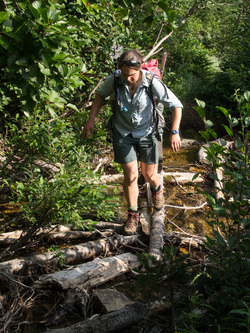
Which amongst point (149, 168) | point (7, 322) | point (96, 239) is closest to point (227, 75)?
point (149, 168)

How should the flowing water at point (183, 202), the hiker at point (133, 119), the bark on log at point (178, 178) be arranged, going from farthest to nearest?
the bark on log at point (178, 178), the flowing water at point (183, 202), the hiker at point (133, 119)

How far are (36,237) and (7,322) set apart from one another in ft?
4.33

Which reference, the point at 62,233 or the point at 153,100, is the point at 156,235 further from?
the point at 153,100

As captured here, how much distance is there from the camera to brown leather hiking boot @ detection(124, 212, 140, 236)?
407 cm

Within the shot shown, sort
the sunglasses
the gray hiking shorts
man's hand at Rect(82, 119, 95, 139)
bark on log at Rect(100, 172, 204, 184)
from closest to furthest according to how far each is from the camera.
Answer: the sunglasses
the gray hiking shorts
man's hand at Rect(82, 119, 95, 139)
bark on log at Rect(100, 172, 204, 184)

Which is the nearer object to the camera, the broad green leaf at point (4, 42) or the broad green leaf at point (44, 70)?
the broad green leaf at point (4, 42)

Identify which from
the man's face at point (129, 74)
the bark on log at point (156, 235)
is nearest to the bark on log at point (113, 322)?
the bark on log at point (156, 235)

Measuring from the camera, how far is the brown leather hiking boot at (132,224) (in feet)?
13.4

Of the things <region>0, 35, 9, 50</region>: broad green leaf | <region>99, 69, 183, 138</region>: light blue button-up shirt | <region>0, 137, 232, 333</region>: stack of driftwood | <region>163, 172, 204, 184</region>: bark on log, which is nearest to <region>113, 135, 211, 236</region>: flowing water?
<region>163, 172, 204, 184</region>: bark on log

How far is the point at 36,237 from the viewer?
379 cm

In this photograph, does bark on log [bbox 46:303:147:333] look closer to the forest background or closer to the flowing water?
the forest background

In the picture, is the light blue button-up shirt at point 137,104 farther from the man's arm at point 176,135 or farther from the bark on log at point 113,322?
the bark on log at point 113,322

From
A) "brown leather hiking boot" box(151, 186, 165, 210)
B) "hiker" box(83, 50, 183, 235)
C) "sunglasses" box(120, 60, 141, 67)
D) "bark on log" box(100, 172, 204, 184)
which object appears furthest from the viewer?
"bark on log" box(100, 172, 204, 184)

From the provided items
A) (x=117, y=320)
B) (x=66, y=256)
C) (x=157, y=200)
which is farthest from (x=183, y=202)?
(x=117, y=320)
